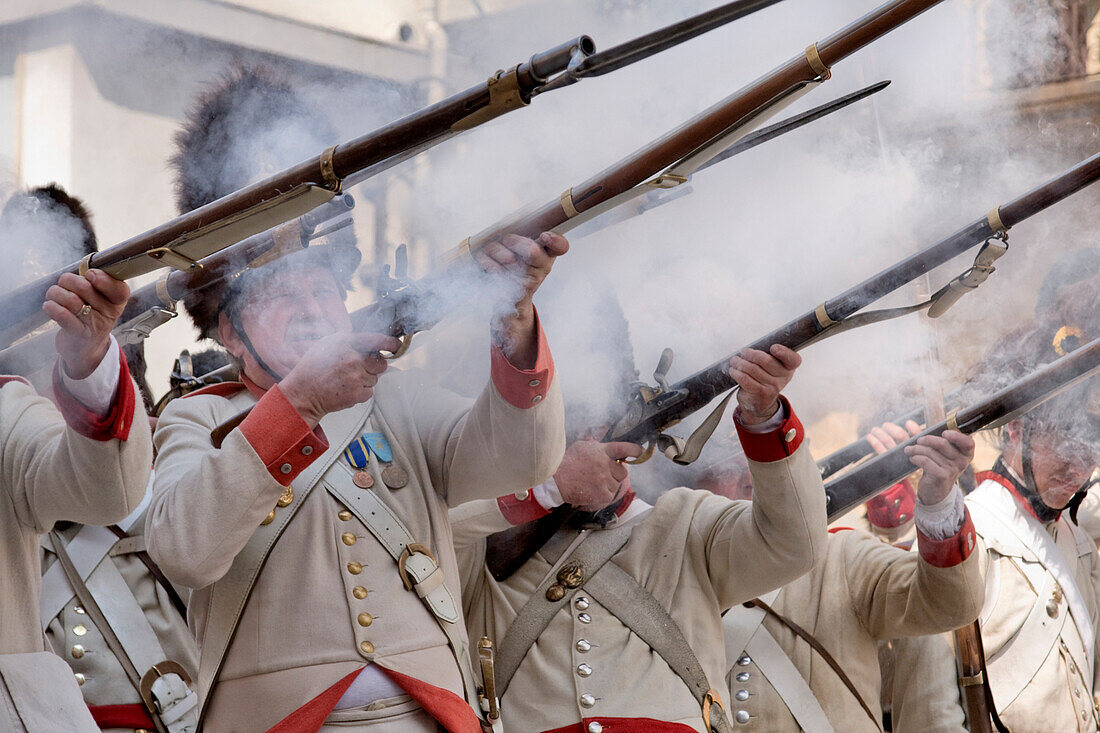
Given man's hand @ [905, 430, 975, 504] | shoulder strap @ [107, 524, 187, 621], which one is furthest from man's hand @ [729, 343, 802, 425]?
shoulder strap @ [107, 524, 187, 621]

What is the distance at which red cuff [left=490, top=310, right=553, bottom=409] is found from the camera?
6.30ft

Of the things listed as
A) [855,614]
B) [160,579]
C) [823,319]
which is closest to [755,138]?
[823,319]

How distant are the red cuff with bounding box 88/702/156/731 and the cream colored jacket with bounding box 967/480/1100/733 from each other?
6.92 ft

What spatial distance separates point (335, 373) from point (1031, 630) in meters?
2.24

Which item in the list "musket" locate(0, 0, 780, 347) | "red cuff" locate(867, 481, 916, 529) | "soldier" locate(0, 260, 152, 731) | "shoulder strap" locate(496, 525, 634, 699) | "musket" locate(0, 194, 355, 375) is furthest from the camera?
"red cuff" locate(867, 481, 916, 529)

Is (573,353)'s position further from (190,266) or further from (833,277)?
(190,266)

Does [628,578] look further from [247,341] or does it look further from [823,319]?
[247,341]

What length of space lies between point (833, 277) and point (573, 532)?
95 cm

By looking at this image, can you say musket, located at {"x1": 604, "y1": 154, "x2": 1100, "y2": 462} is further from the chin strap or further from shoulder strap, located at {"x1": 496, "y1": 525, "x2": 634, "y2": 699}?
the chin strap

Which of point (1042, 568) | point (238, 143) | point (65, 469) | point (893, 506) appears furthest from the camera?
point (893, 506)

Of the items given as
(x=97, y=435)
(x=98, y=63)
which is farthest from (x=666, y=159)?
(x=98, y=63)

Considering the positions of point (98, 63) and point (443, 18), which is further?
point (98, 63)

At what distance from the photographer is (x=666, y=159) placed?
5.86 ft

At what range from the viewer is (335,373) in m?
1.82
